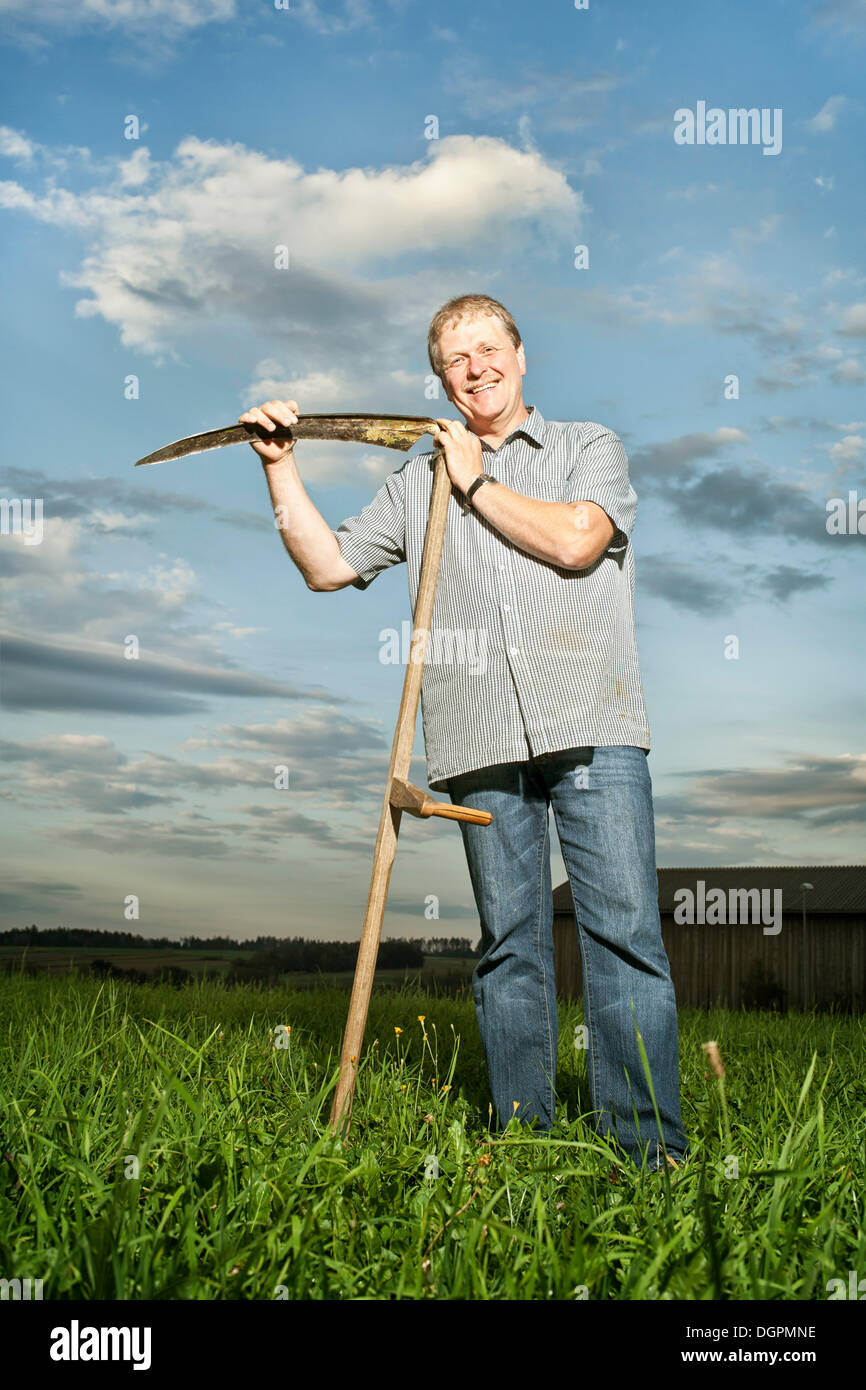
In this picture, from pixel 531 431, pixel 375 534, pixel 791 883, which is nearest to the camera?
pixel 531 431

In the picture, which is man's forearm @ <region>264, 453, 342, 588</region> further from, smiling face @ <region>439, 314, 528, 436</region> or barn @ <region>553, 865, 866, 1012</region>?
barn @ <region>553, 865, 866, 1012</region>

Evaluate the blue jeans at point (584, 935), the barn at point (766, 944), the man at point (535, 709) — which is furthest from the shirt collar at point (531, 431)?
the barn at point (766, 944)

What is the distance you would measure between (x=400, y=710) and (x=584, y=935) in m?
0.82

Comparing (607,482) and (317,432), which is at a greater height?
(317,432)

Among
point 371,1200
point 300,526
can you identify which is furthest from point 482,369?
point 371,1200

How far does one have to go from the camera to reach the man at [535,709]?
104 inches

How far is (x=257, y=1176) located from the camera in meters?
1.88

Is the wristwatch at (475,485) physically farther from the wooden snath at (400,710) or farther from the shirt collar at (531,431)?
the shirt collar at (531,431)

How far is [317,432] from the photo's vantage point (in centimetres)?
284

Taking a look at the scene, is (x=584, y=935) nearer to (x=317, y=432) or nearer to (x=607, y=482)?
(x=607, y=482)

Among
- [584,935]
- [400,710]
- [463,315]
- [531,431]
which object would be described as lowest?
[584,935]

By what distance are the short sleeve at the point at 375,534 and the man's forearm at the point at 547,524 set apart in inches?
20.8
